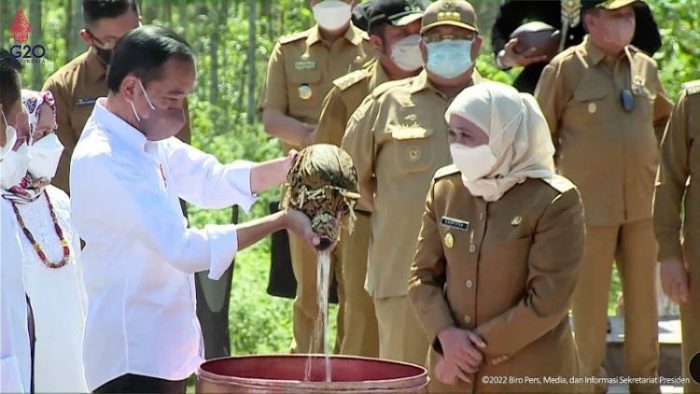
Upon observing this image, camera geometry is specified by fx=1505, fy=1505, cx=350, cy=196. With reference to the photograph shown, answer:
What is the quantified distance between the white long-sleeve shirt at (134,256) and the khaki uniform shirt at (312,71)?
11.5 feet

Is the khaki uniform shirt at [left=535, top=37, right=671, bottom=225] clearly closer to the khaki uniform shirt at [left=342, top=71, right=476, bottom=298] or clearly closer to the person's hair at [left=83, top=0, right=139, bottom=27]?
the khaki uniform shirt at [left=342, top=71, right=476, bottom=298]

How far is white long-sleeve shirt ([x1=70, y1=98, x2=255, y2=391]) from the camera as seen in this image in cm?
432

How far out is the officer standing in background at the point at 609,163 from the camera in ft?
25.3

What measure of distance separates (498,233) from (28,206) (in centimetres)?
171

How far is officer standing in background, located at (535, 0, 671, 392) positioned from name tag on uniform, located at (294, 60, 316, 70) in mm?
1224

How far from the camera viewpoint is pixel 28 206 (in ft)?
18.0

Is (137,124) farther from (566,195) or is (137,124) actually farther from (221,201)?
(566,195)

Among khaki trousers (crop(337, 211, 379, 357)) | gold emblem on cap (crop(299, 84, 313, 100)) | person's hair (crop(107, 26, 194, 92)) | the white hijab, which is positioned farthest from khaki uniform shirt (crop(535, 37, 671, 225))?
person's hair (crop(107, 26, 194, 92))

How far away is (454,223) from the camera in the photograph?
529 centimetres

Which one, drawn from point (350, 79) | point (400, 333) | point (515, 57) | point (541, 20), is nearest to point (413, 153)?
point (400, 333)

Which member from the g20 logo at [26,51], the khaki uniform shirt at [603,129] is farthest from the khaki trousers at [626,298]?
the g20 logo at [26,51]

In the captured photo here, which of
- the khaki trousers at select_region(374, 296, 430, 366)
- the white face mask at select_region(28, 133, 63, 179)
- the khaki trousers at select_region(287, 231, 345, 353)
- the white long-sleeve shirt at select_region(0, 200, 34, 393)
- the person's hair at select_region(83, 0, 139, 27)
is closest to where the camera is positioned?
the white long-sleeve shirt at select_region(0, 200, 34, 393)

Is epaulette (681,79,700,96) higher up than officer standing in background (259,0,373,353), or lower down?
higher up

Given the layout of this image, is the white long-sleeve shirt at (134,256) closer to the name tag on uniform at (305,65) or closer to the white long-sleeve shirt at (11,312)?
the white long-sleeve shirt at (11,312)
